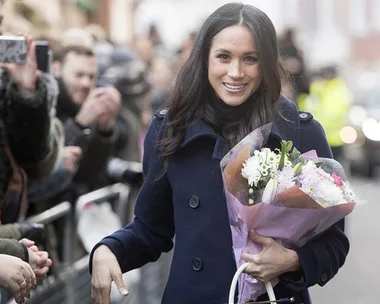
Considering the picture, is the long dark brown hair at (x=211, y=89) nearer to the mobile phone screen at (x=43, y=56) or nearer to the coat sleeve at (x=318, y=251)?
the coat sleeve at (x=318, y=251)

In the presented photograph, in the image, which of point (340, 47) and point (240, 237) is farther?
point (340, 47)

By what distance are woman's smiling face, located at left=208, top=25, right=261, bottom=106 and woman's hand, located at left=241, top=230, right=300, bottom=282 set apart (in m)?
0.53

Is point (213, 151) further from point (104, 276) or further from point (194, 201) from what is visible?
point (104, 276)

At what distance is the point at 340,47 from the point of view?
171 feet

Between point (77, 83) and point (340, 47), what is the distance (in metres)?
45.6

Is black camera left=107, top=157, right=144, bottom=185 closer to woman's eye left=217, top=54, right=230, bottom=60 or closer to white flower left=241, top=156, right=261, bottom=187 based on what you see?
woman's eye left=217, top=54, right=230, bottom=60

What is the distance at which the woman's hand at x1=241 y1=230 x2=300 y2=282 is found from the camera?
3699 millimetres

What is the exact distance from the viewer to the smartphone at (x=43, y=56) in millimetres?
4996

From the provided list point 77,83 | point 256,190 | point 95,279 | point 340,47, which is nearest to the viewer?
point 256,190

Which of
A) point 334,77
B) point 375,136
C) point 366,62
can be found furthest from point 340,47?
point 334,77

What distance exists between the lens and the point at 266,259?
3.70 metres

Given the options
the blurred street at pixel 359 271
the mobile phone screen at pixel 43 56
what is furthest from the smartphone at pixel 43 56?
the blurred street at pixel 359 271

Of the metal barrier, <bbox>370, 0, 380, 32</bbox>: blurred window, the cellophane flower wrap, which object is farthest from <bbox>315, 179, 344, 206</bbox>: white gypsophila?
<bbox>370, 0, 380, 32</bbox>: blurred window

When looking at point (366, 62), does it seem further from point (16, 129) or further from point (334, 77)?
point (16, 129)
